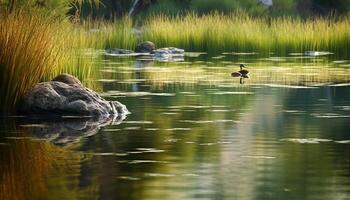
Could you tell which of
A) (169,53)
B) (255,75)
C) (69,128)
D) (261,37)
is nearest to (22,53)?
(69,128)

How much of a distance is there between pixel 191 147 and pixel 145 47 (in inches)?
1043

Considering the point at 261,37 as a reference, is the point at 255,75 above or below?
below

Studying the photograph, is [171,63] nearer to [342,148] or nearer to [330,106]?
[330,106]

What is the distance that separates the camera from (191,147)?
12.1 m

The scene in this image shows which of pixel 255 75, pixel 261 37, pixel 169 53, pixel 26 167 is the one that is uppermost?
pixel 261 37

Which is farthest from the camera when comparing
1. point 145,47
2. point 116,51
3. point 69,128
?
point 145,47

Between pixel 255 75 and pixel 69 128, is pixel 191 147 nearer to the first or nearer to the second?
pixel 69 128

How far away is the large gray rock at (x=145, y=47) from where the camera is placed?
3844 centimetres

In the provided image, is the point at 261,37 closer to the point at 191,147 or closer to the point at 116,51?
the point at 116,51

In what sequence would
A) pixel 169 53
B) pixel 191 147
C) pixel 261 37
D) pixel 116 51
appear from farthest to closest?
pixel 261 37, pixel 116 51, pixel 169 53, pixel 191 147

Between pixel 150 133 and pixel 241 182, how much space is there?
4176 millimetres

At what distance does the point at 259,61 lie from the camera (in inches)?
1286

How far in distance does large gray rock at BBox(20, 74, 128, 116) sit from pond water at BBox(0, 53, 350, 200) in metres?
0.34

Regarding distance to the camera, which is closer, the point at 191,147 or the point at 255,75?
the point at 191,147
